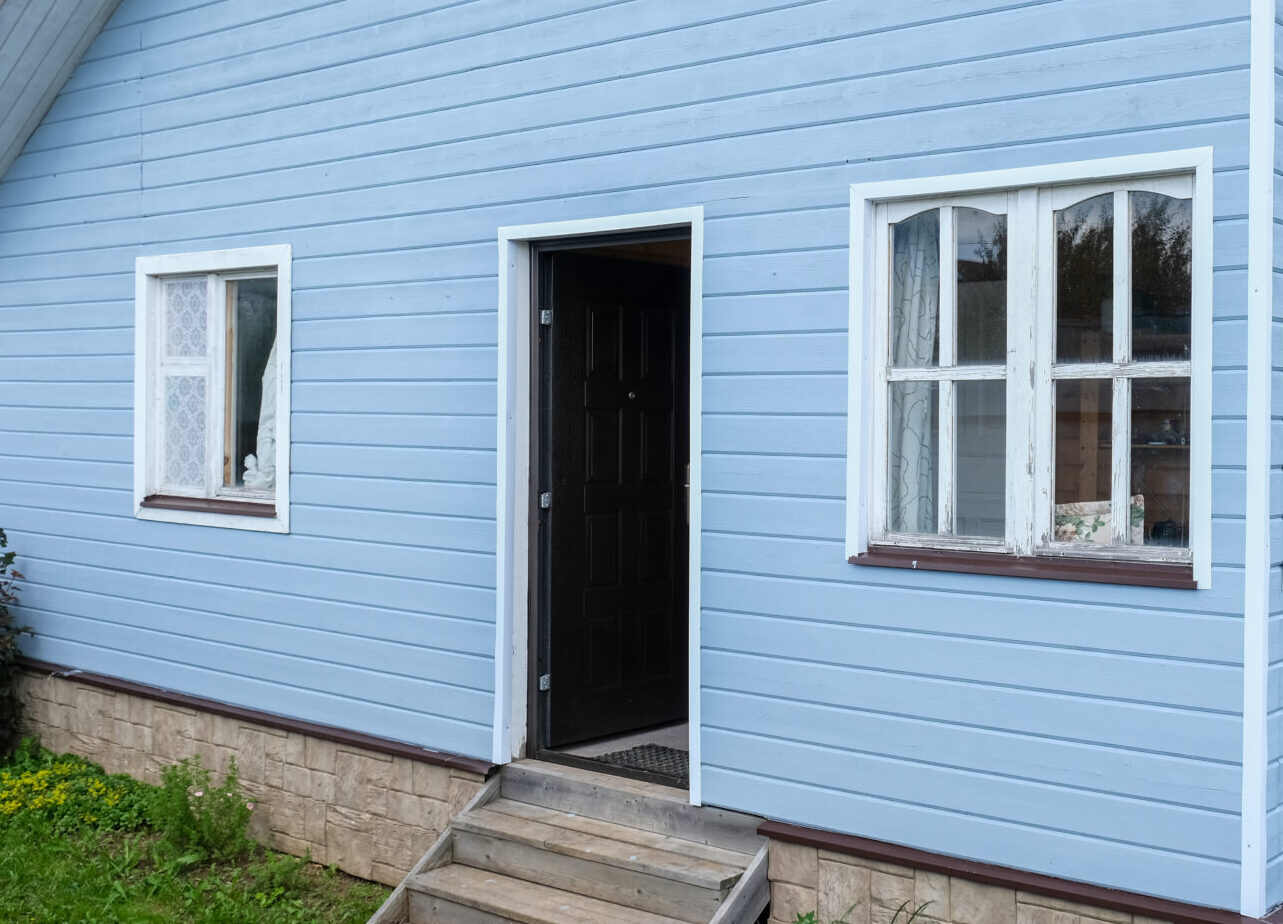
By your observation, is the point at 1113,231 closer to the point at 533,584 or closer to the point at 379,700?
the point at 533,584

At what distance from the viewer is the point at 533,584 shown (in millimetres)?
5805

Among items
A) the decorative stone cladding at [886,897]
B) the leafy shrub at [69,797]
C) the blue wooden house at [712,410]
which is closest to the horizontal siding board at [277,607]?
the blue wooden house at [712,410]

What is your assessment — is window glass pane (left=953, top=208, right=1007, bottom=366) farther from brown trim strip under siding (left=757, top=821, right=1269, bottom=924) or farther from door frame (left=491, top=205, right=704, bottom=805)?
brown trim strip under siding (left=757, top=821, right=1269, bottom=924)

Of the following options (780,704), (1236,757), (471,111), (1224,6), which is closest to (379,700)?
(780,704)

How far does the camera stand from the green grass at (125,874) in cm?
575

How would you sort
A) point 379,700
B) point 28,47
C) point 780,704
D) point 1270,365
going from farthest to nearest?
1. point 28,47
2. point 379,700
3. point 780,704
4. point 1270,365

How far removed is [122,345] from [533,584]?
2.97 m

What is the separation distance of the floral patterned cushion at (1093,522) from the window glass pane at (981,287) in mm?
523

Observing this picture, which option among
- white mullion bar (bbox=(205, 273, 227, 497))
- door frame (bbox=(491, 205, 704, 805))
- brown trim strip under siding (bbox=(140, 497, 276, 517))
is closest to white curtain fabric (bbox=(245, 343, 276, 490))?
brown trim strip under siding (bbox=(140, 497, 276, 517))

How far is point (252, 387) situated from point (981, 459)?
388 centimetres

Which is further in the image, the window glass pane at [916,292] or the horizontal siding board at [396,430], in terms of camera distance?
the horizontal siding board at [396,430]

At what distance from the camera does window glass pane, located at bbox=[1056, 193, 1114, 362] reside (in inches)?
166

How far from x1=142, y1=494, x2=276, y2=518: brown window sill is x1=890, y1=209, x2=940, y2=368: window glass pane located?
3.35 metres

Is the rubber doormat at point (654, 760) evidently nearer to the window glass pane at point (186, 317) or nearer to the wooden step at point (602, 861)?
the wooden step at point (602, 861)
